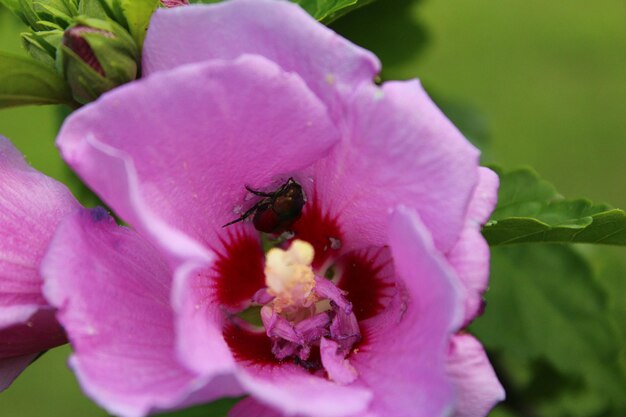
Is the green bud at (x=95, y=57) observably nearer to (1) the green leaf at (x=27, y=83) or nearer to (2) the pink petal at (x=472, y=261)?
(1) the green leaf at (x=27, y=83)

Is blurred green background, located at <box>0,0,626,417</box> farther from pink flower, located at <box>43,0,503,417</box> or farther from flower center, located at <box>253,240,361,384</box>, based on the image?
pink flower, located at <box>43,0,503,417</box>

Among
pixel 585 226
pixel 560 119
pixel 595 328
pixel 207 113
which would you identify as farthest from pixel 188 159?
pixel 560 119

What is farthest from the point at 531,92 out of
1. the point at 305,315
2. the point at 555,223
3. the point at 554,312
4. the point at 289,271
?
the point at 289,271

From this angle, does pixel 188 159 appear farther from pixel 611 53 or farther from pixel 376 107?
pixel 611 53

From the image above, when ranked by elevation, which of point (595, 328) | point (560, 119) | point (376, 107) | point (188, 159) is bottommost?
point (560, 119)

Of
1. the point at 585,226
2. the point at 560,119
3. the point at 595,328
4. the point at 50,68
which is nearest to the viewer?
A: the point at 50,68

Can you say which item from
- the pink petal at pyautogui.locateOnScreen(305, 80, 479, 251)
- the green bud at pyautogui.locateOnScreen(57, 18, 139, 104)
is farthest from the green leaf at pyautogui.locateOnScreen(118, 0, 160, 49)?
the pink petal at pyautogui.locateOnScreen(305, 80, 479, 251)

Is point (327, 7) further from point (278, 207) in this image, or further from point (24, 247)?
point (24, 247)
